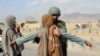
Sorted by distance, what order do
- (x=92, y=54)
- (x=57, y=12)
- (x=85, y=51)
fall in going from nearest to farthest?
(x=57, y=12) < (x=92, y=54) < (x=85, y=51)

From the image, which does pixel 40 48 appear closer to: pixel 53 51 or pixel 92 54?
pixel 53 51

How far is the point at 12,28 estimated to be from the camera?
11.0 meters

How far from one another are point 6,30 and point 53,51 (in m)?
3.23

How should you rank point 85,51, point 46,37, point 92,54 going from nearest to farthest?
1. point 46,37
2. point 92,54
3. point 85,51

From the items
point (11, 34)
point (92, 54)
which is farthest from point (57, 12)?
point (92, 54)

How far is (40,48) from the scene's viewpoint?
26.2 feet

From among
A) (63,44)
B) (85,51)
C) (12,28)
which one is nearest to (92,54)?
(85,51)

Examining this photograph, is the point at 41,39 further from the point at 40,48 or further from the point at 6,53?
the point at 6,53

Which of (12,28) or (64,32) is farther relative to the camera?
(12,28)

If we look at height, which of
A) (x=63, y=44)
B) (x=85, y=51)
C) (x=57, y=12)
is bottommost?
(x=85, y=51)

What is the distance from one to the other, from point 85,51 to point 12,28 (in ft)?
47.5

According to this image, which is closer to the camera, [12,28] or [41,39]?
[41,39]

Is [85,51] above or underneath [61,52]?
underneath

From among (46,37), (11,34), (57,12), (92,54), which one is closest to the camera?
(46,37)
